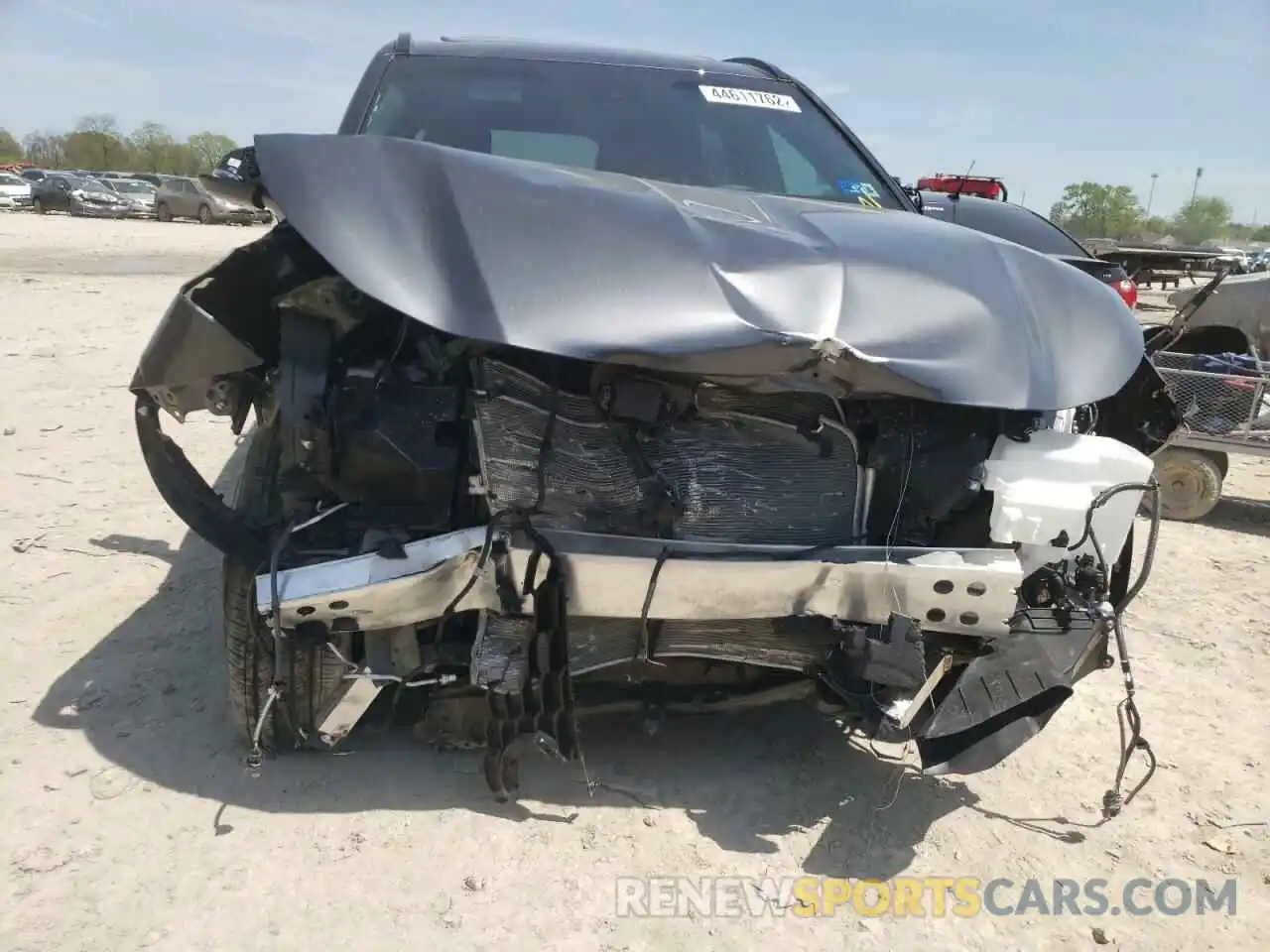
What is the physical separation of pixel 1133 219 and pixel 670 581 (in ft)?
221

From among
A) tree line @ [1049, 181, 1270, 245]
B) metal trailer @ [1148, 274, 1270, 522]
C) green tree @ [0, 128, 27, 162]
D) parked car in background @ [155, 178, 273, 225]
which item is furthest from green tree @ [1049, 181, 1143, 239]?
green tree @ [0, 128, 27, 162]

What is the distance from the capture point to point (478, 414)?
2.27 metres

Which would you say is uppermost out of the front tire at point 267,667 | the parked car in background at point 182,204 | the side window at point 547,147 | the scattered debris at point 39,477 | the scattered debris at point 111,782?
the side window at point 547,147

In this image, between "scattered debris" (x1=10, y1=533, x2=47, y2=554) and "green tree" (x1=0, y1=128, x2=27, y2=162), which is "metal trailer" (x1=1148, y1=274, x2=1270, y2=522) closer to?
"scattered debris" (x1=10, y1=533, x2=47, y2=554)

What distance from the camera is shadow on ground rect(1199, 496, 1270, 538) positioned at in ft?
19.0

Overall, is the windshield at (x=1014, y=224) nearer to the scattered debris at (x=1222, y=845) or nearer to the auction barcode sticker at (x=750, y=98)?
the auction barcode sticker at (x=750, y=98)

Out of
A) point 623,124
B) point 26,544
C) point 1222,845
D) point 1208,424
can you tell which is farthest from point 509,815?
point 1208,424

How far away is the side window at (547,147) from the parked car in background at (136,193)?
3155 centimetres

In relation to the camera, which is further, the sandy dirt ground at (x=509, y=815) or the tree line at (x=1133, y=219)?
the tree line at (x=1133, y=219)

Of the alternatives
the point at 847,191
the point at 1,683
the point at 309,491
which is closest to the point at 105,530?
the point at 1,683

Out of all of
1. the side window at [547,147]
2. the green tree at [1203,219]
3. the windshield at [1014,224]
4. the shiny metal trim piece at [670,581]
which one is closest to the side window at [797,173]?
the side window at [547,147]

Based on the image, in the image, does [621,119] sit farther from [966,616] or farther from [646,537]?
[966,616]

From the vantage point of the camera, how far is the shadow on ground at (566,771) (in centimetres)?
256

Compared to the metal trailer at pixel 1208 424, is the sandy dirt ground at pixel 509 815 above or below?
below
